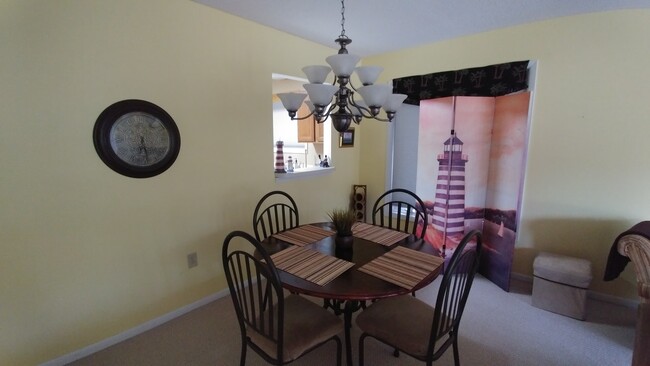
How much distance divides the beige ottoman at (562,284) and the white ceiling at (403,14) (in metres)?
2.02

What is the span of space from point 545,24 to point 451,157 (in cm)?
135

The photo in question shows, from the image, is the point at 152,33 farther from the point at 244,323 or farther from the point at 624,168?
the point at 624,168

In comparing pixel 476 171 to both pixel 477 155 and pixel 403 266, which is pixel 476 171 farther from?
pixel 403 266

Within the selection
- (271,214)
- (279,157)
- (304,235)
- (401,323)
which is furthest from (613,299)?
(279,157)

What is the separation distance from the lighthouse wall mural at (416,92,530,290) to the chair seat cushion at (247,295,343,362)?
1866 millimetres

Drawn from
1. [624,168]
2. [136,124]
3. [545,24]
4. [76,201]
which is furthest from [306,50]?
[624,168]

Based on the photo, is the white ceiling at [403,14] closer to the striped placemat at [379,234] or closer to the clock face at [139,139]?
the clock face at [139,139]

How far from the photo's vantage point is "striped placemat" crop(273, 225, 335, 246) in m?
1.99

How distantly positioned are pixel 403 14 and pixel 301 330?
2.42 meters

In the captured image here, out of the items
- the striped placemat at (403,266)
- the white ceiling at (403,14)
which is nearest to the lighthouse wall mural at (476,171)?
the white ceiling at (403,14)

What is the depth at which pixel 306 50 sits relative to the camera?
3.02 meters

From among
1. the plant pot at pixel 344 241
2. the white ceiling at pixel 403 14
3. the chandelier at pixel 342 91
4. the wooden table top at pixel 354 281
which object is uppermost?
the white ceiling at pixel 403 14

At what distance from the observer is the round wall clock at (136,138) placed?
1.83 meters

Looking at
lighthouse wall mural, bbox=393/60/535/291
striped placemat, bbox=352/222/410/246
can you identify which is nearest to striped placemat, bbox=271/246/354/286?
striped placemat, bbox=352/222/410/246
